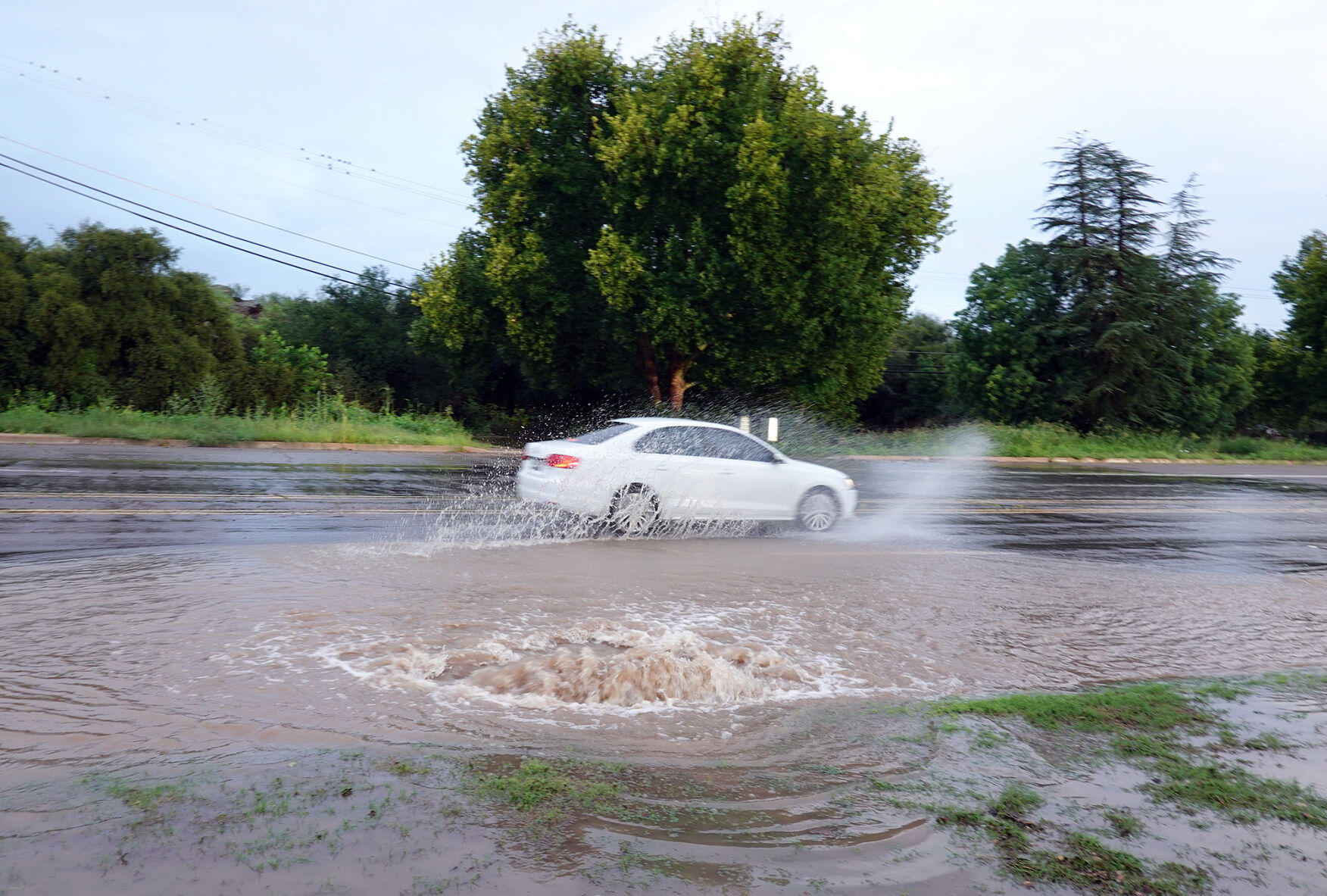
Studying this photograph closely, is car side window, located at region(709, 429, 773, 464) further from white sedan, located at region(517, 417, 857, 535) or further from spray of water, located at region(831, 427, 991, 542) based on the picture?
spray of water, located at region(831, 427, 991, 542)

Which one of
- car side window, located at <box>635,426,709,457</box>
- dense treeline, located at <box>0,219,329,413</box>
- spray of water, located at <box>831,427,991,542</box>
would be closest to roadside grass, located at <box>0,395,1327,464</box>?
dense treeline, located at <box>0,219,329,413</box>

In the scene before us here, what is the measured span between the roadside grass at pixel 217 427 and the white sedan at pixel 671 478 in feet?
48.5

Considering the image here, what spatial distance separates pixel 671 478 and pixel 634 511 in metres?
0.61

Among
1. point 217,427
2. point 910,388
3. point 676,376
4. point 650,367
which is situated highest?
point 910,388

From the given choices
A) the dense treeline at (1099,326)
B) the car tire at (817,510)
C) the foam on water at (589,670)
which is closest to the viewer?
the foam on water at (589,670)

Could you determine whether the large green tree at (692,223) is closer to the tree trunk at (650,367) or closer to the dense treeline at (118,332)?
the tree trunk at (650,367)

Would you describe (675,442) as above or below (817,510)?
above

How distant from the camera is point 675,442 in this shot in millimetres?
11539

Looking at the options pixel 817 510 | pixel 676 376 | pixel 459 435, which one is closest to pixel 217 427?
pixel 459 435

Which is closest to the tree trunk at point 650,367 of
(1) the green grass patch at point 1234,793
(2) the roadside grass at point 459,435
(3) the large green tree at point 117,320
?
(2) the roadside grass at point 459,435

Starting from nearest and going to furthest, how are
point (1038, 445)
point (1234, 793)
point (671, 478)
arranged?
point (1234, 793) → point (671, 478) → point (1038, 445)

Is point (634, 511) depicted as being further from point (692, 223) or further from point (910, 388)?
point (910, 388)

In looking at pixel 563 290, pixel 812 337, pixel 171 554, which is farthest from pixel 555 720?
pixel 563 290

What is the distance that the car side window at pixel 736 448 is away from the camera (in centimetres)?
1194
